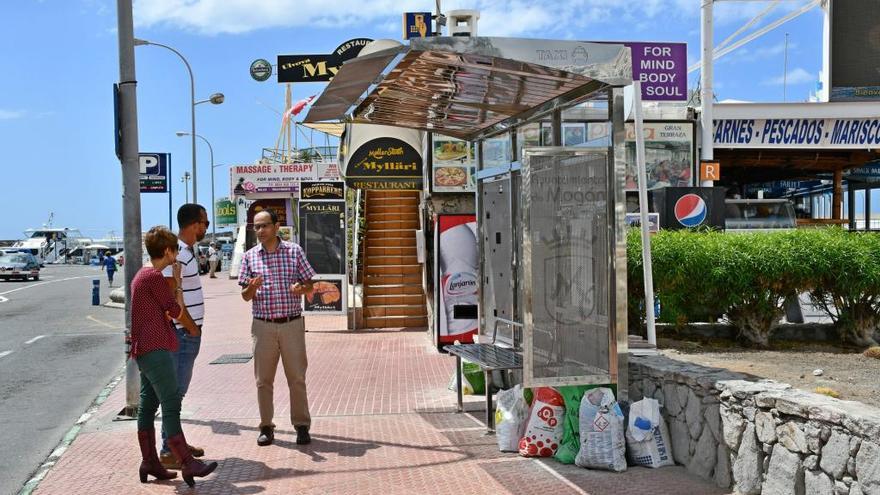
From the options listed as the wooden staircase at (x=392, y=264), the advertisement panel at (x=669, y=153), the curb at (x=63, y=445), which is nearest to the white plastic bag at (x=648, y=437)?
the curb at (x=63, y=445)

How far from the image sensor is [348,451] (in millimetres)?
6590

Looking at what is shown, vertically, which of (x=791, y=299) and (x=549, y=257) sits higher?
(x=549, y=257)

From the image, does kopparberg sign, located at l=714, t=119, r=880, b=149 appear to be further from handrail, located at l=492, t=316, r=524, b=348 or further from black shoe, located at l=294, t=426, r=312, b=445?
black shoe, located at l=294, t=426, r=312, b=445

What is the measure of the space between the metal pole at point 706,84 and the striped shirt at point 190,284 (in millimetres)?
13302

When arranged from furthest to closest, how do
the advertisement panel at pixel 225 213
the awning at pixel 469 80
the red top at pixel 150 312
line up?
the advertisement panel at pixel 225 213 < the red top at pixel 150 312 < the awning at pixel 469 80

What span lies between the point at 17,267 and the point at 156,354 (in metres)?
39.2

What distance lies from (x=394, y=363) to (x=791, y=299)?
5.29 metres

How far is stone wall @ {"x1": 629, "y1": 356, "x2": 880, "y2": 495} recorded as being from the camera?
419 centimetres

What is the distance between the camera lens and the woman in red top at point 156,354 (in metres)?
5.59

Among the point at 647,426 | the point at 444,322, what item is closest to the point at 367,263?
the point at 444,322

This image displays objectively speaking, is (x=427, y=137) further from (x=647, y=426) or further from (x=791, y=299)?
(x=647, y=426)

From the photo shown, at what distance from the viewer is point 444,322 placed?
1202cm

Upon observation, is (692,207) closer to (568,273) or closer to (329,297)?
(568,273)

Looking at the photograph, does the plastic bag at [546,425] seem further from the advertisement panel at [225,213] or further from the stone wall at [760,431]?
the advertisement panel at [225,213]
